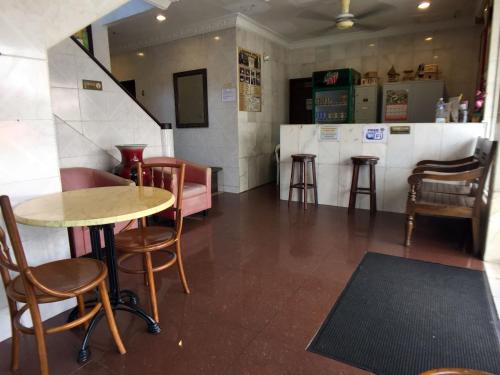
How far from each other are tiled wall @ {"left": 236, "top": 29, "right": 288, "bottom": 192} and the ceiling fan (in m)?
1.00

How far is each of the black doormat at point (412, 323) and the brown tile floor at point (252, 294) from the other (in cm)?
→ 11

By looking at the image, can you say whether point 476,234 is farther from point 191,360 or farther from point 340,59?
point 340,59

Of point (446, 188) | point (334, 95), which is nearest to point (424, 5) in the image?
point (334, 95)

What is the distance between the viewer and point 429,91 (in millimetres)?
5535

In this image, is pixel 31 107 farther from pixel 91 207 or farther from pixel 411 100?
pixel 411 100

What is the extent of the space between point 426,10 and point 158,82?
15.5 ft

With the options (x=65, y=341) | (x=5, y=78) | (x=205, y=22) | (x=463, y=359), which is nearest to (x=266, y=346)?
(x=463, y=359)

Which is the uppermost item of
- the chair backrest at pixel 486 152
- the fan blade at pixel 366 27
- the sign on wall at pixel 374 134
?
the fan blade at pixel 366 27

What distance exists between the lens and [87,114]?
403 centimetres

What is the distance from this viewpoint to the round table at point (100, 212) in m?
1.51

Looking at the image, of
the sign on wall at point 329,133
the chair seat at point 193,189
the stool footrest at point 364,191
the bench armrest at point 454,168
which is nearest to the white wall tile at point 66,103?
the chair seat at point 193,189

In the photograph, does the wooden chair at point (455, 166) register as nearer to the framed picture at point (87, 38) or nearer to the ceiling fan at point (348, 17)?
the ceiling fan at point (348, 17)

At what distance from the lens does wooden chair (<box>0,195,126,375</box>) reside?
1.34 m

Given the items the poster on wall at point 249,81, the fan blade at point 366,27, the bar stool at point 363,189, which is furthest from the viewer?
the fan blade at point 366,27
